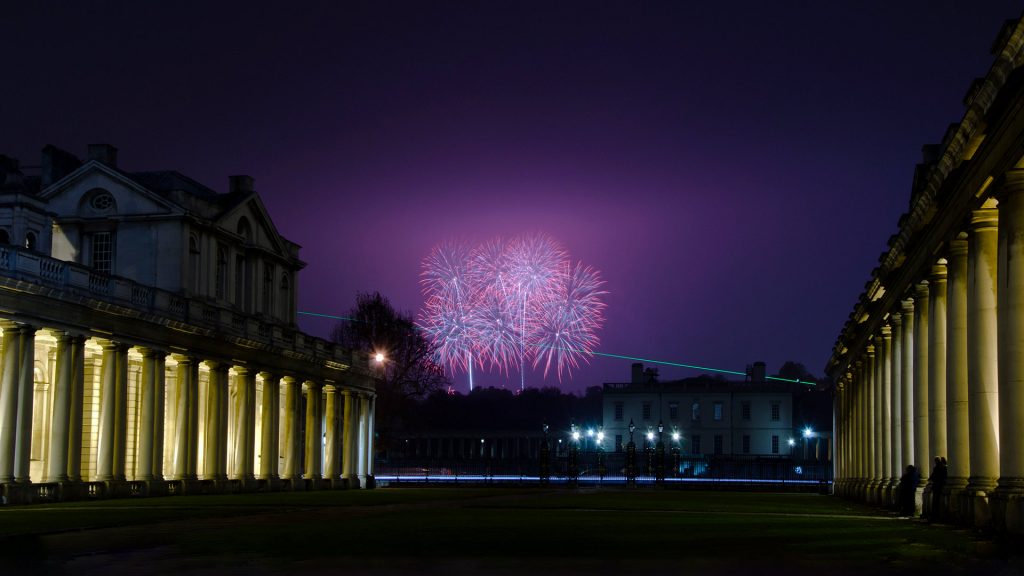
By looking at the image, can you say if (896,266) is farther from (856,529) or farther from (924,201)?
(856,529)

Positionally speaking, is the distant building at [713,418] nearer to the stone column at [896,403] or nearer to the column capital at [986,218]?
the stone column at [896,403]

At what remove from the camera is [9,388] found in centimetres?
4506

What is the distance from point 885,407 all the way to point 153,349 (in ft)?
97.0

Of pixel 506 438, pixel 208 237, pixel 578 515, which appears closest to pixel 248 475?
pixel 208 237

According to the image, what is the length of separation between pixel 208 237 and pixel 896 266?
39760 mm

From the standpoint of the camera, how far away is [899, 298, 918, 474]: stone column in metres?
44.5

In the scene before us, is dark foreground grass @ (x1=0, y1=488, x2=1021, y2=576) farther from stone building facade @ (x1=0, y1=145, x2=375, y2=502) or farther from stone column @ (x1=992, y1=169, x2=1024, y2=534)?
stone building facade @ (x1=0, y1=145, x2=375, y2=502)

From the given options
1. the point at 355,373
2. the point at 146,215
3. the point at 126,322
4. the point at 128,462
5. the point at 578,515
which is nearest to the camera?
the point at 578,515

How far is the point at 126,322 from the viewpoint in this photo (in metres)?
53.8

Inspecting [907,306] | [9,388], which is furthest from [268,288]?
[907,306]

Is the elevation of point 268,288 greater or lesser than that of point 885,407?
greater

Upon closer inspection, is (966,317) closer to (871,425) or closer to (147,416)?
(871,425)

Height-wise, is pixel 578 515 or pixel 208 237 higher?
pixel 208 237

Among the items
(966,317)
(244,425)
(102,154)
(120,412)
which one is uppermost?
(102,154)
